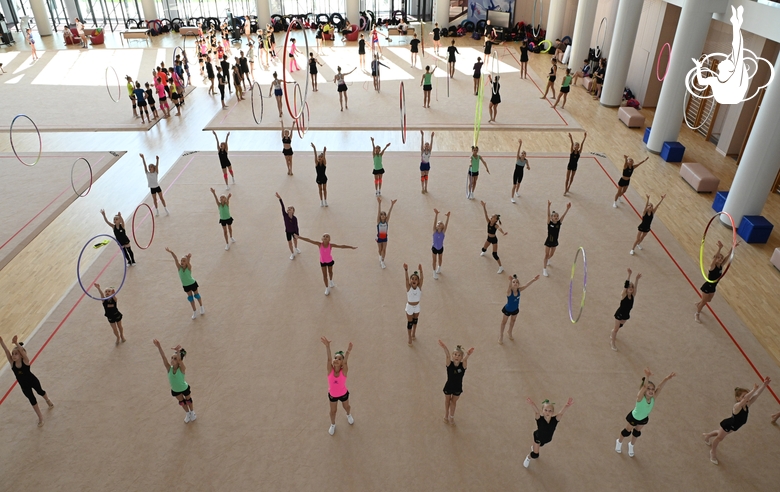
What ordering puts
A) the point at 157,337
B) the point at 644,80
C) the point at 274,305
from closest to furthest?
1. the point at 157,337
2. the point at 274,305
3. the point at 644,80

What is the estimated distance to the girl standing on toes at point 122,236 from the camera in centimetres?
1064

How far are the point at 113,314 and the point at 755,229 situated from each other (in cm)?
1382

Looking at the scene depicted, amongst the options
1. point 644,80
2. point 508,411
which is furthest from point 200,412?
point 644,80

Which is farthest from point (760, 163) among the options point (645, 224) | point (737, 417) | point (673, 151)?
point (737, 417)

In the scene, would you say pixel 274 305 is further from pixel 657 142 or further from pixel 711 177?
pixel 657 142

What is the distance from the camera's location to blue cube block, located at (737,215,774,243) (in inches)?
483

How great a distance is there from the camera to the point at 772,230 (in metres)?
12.9

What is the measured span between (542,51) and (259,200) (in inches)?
871

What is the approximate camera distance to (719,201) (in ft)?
44.4

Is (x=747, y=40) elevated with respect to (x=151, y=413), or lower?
elevated

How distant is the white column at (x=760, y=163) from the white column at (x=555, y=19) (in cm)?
1838

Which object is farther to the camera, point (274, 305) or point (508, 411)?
point (274, 305)

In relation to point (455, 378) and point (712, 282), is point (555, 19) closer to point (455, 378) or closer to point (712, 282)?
point (712, 282)

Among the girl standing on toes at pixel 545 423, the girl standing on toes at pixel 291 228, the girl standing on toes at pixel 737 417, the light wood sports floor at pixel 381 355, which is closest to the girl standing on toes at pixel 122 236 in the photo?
the light wood sports floor at pixel 381 355
